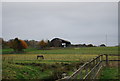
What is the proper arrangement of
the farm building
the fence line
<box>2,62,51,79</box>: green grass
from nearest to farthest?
1. the fence line
2. <box>2,62,51,79</box>: green grass
3. the farm building

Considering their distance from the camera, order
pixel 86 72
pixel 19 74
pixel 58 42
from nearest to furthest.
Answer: pixel 86 72
pixel 19 74
pixel 58 42

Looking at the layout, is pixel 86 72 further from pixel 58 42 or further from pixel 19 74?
pixel 58 42

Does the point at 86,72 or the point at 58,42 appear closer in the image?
the point at 86,72

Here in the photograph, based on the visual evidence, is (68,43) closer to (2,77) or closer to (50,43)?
(50,43)

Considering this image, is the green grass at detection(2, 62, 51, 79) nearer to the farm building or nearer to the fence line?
the fence line

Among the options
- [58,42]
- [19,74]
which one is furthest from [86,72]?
[58,42]

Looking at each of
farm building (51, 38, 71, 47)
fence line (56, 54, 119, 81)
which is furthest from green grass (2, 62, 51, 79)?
farm building (51, 38, 71, 47)

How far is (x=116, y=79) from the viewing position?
11.5 metres

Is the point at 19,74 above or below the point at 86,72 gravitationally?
below

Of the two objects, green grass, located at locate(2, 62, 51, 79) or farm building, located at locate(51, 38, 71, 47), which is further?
farm building, located at locate(51, 38, 71, 47)

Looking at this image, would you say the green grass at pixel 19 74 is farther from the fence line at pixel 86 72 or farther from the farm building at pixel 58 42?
the farm building at pixel 58 42

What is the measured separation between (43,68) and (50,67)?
2.00ft

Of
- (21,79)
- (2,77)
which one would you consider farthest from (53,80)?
(2,77)

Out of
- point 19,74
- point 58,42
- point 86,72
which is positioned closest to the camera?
point 86,72
